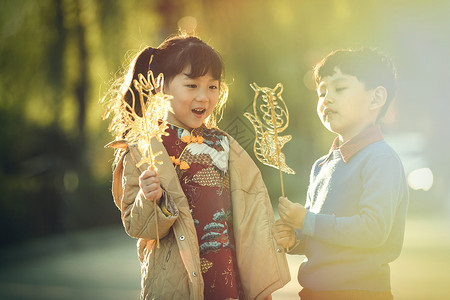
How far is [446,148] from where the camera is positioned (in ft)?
39.6

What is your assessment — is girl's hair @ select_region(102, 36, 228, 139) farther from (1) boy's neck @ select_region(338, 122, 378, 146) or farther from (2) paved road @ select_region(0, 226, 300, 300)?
(2) paved road @ select_region(0, 226, 300, 300)

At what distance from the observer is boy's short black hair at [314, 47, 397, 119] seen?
243 cm

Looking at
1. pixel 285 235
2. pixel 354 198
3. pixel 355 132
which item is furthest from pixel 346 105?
pixel 285 235

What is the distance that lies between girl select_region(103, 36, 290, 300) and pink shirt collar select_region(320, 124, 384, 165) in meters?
0.51

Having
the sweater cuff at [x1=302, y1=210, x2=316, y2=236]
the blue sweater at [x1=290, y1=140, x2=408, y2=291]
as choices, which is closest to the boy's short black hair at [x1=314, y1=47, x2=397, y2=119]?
the blue sweater at [x1=290, y1=140, x2=408, y2=291]

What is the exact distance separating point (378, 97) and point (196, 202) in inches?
34.5

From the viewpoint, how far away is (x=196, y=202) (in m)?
2.65

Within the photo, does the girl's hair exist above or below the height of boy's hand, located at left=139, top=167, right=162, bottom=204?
above

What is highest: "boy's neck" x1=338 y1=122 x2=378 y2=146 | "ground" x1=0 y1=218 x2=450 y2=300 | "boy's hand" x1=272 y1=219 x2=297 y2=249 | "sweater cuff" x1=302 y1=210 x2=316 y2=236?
"boy's neck" x1=338 y1=122 x2=378 y2=146

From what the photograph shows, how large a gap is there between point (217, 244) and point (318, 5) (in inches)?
218

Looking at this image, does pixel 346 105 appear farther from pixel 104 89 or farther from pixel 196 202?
pixel 104 89

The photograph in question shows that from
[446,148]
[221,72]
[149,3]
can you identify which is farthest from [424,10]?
[221,72]

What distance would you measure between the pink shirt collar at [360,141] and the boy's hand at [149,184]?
0.74 metres

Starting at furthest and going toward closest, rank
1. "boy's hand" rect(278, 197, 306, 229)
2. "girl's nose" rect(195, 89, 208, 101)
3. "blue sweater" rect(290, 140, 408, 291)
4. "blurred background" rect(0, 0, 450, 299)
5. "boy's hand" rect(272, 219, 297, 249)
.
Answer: "blurred background" rect(0, 0, 450, 299) → "girl's nose" rect(195, 89, 208, 101) → "boy's hand" rect(272, 219, 297, 249) → "boy's hand" rect(278, 197, 306, 229) → "blue sweater" rect(290, 140, 408, 291)
